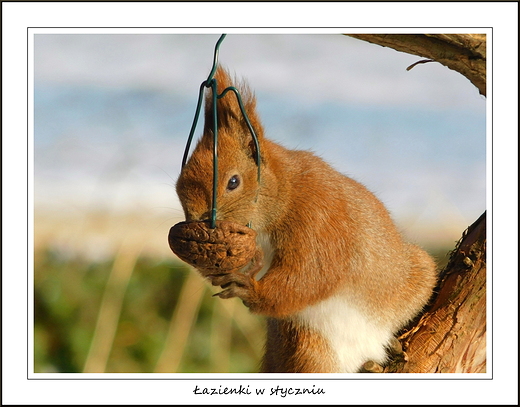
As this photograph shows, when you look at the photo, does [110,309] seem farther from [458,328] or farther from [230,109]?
[458,328]

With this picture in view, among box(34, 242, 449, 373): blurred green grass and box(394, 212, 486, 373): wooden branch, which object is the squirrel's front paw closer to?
box(394, 212, 486, 373): wooden branch

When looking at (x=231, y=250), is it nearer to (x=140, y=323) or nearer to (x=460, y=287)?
(x=460, y=287)

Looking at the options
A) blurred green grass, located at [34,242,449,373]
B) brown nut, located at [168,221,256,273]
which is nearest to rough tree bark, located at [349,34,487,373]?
brown nut, located at [168,221,256,273]

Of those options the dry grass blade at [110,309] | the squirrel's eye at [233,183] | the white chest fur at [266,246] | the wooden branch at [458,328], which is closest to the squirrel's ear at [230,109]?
the squirrel's eye at [233,183]

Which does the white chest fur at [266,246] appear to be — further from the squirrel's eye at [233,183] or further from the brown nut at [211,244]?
the brown nut at [211,244]

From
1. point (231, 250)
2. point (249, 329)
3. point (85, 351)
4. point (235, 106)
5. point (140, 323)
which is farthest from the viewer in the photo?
point (249, 329)

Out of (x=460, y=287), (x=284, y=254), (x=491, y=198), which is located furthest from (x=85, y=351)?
(x=491, y=198)
